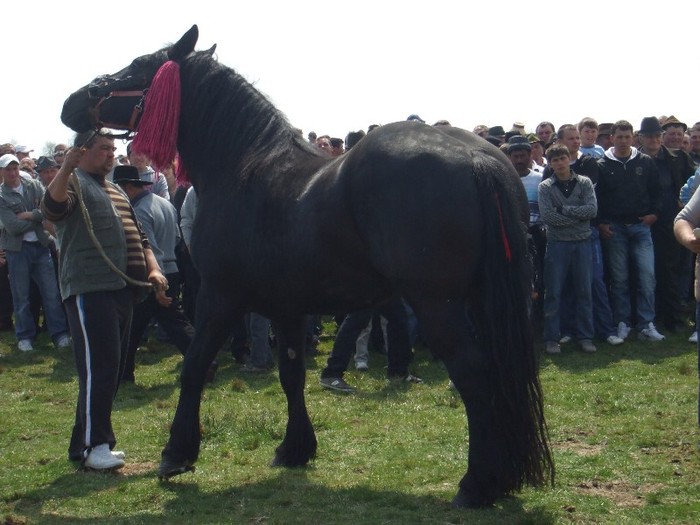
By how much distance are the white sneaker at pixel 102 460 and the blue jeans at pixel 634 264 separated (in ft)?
23.7

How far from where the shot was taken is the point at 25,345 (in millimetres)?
12875

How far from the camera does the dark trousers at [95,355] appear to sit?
6.92 meters

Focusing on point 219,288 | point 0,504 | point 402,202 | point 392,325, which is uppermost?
point 402,202

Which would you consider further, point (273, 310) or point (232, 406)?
point (232, 406)

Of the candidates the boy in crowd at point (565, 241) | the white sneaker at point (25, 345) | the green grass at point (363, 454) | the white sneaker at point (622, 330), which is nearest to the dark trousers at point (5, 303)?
the white sneaker at point (25, 345)

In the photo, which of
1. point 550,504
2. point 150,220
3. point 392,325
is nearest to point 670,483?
point 550,504

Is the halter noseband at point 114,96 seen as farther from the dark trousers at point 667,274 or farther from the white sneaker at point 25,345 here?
the dark trousers at point 667,274

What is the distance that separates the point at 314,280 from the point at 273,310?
61cm

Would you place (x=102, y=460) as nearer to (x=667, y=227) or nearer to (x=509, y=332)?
(x=509, y=332)

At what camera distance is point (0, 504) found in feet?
20.9

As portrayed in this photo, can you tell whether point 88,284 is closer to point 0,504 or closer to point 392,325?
point 0,504

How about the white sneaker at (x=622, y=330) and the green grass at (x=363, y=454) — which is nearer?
the green grass at (x=363, y=454)

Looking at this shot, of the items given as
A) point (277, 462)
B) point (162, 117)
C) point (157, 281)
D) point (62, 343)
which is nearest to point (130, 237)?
point (157, 281)

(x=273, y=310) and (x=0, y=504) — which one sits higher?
(x=273, y=310)
